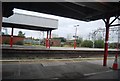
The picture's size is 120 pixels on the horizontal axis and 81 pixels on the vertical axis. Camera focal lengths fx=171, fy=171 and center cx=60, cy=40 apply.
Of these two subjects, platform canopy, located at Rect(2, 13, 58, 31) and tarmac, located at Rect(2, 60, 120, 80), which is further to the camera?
platform canopy, located at Rect(2, 13, 58, 31)

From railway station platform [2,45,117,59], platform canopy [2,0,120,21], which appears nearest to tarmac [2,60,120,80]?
platform canopy [2,0,120,21]

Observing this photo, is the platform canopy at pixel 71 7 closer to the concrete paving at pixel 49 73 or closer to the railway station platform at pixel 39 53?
the concrete paving at pixel 49 73

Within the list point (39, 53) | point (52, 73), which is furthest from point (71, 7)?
point (39, 53)

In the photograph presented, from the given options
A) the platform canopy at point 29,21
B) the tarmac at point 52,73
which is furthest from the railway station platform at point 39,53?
the platform canopy at point 29,21

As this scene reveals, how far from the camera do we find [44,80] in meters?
7.65

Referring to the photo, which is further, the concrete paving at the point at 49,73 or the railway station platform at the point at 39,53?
the railway station platform at the point at 39,53

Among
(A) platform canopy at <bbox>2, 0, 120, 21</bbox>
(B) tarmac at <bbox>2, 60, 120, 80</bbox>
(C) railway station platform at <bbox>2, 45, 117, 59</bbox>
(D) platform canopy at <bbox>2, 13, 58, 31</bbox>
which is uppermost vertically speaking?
(D) platform canopy at <bbox>2, 13, 58, 31</bbox>

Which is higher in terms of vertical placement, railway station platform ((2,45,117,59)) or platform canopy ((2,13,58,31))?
platform canopy ((2,13,58,31))

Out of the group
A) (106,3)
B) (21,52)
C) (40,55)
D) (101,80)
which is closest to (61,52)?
(40,55)

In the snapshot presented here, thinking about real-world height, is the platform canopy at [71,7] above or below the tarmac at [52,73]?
above

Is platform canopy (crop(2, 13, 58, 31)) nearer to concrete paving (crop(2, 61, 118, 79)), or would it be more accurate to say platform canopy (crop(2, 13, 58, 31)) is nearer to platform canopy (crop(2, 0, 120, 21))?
platform canopy (crop(2, 0, 120, 21))

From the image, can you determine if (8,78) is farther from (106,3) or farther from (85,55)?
(85,55)

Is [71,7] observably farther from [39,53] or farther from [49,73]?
[39,53]

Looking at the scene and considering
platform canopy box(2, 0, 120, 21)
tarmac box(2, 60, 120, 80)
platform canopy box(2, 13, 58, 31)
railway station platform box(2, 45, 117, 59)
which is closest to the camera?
tarmac box(2, 60, 120, 80)
